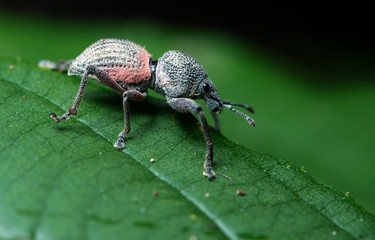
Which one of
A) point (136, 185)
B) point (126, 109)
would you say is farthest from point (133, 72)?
point (136, 185)

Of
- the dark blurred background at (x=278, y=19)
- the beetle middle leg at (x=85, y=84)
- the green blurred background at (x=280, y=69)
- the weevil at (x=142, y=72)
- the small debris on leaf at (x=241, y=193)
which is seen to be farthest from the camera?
the dark blurred background at (x=278, y=19)

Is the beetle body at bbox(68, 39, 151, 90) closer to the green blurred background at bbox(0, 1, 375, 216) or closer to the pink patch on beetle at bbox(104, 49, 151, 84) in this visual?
the pink patch on beetle at bbox(104, 49, 151, 84)

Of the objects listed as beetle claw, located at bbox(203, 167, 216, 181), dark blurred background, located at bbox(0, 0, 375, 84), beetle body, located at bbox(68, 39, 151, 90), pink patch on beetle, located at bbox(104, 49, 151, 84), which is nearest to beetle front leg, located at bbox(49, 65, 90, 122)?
beetle body, located at bbox(68, 39, 151, 90)

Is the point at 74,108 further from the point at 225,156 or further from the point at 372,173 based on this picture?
the point at 372,173

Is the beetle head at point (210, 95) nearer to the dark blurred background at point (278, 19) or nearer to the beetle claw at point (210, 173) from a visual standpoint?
the beetle claw at point (210, 173)

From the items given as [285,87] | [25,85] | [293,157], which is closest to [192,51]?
[285,87]

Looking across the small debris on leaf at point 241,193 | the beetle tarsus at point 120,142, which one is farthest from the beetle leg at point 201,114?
the beetle tarsus at point 120,142
